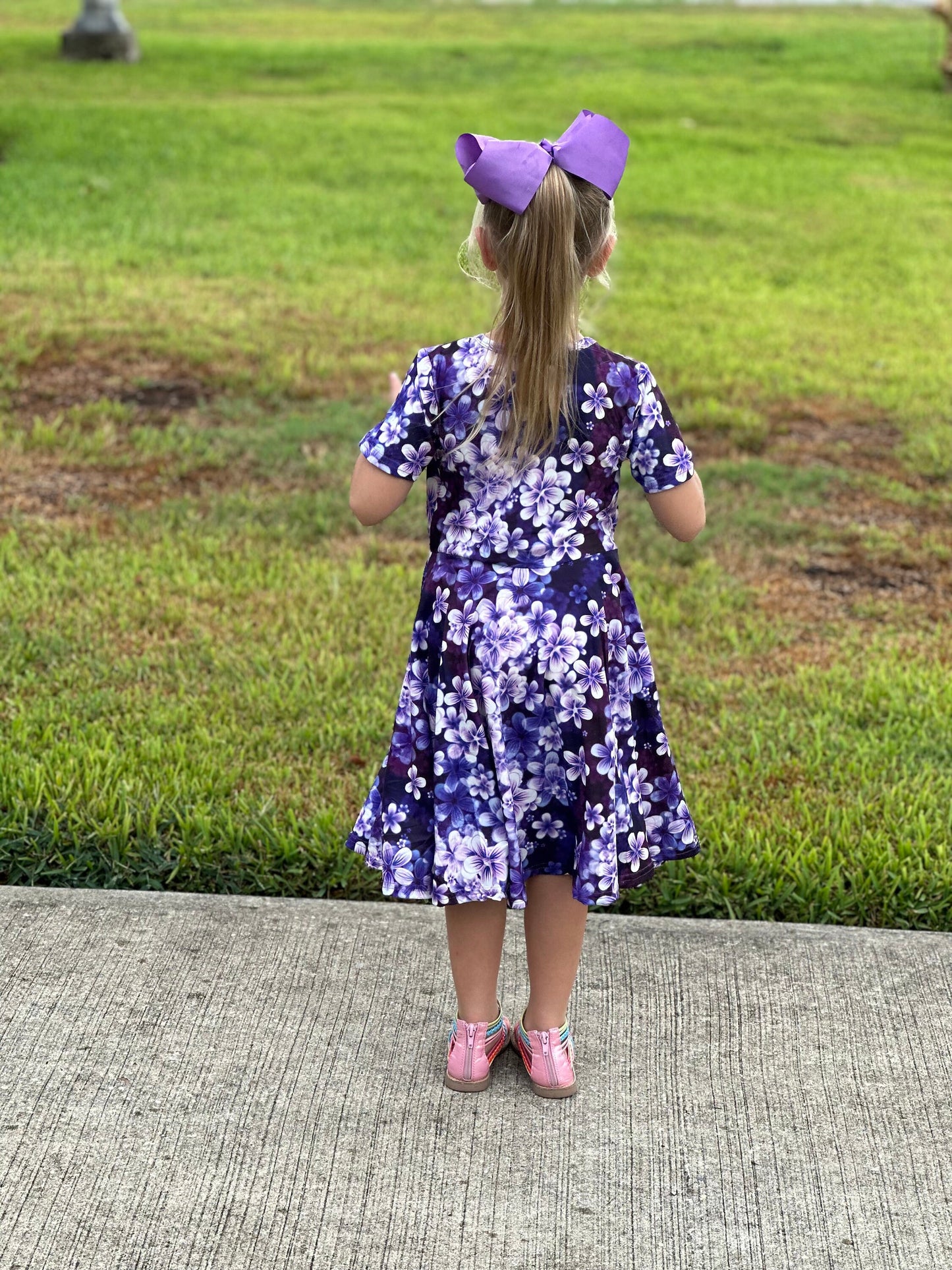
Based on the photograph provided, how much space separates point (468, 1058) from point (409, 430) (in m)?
1.06

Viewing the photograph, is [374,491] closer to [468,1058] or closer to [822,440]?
[468,1058]

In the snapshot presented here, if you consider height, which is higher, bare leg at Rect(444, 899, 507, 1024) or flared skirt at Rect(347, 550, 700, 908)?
flared skirt at Rect(347, 550, 700, 908)

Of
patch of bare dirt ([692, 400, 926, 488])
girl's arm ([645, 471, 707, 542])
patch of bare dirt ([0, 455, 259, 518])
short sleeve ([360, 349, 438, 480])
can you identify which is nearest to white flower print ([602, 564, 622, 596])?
girl's arm ([645, 471, 707, 542])

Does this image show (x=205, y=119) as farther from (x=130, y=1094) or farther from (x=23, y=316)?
(x=130, y=1094)

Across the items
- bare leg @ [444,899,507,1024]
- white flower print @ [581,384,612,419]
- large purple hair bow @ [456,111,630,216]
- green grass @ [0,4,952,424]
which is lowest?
green grass @ [0,4,952,424]

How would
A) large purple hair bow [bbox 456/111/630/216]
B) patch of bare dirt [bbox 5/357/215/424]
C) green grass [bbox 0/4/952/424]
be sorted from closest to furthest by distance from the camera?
large purple hair bow [bbox 456/111/630/216] → patch of bare dirt [bbox 5/357/215/424] → green grass [bbox 0/4/952/424]

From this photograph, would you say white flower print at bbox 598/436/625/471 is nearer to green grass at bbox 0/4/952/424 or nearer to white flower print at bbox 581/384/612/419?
white flower print at bbox 581/384/612/419

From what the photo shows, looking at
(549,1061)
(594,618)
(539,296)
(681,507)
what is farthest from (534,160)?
(549,1061)

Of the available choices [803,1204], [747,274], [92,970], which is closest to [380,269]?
[747,274]

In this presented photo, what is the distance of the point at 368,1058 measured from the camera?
2.54 meters

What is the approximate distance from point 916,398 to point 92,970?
198 inches

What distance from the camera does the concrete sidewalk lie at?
7.01ft

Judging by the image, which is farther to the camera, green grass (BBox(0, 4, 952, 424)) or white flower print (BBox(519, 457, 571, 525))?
green grass (BBox(0, 4, 952, 424))

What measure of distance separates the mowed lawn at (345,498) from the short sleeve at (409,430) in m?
0.82
